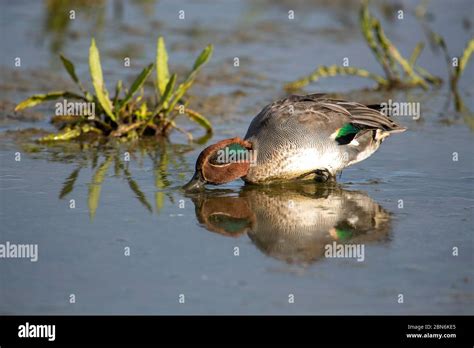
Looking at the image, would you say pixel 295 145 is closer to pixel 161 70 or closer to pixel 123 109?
pixel 161 70

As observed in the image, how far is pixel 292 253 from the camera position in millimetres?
6332

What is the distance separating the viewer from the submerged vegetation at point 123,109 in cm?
920

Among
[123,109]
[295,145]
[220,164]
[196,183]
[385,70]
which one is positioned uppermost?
[385,70]

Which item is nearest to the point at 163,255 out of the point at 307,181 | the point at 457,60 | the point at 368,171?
the point at 307,181

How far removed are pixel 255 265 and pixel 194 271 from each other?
40cm

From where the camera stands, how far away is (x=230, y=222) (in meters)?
7.04

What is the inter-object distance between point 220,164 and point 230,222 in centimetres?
77

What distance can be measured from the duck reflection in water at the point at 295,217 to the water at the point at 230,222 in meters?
0.02

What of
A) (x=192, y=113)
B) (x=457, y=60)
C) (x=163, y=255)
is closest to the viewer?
(x=163, y=255)

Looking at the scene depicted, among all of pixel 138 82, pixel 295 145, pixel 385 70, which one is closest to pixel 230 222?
pixel 295 145

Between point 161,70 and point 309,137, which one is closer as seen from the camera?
point 309,137

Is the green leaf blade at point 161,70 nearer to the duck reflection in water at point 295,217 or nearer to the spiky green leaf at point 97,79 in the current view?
the spiky green leaf at point 97,79

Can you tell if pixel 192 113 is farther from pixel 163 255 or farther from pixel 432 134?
pixel 163 255

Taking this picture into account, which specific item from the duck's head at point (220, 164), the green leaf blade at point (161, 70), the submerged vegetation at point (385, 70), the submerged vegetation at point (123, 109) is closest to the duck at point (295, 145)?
the duck's head at point (220, 164)
